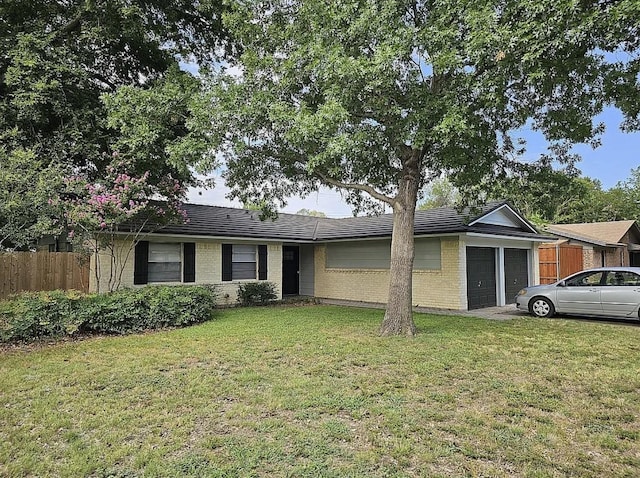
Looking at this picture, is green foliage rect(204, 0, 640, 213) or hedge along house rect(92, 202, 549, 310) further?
hedge along house rect(92, 202, 549, 310)

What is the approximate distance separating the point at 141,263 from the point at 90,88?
5.34 meters

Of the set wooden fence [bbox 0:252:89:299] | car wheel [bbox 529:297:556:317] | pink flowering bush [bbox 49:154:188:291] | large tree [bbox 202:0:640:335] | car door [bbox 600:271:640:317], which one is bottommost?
car wheel [bbox 529:297:556:317]

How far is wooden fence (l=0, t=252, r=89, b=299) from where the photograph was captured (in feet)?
35.0

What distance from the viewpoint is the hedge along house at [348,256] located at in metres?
13.5

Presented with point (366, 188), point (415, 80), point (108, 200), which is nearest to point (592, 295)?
point (366, 188)

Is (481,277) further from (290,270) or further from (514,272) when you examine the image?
(290,270)

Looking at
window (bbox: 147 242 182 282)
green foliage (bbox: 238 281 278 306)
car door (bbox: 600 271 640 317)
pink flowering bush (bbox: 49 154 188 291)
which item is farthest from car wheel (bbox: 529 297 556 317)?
window (bbox: 147 242 182 282)

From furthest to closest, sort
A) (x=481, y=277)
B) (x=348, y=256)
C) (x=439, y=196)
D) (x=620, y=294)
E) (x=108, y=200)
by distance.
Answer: (x=439, y=196) → (x=348, y=256) → (x=481, y=277) → (x=620, y=294) → (x=108, y=200)

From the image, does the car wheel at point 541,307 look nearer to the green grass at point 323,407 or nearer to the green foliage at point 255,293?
the green grass at point 323,407

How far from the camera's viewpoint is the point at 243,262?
1606 centimetres

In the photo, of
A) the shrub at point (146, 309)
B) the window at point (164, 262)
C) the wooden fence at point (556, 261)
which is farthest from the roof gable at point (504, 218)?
the window at point (164, 262)

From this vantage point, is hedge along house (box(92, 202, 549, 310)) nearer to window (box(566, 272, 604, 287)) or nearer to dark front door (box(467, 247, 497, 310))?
dark front door (box(467, 247, 497, 310))

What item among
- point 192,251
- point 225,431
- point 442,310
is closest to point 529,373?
point 225,431

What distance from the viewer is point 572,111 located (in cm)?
867
